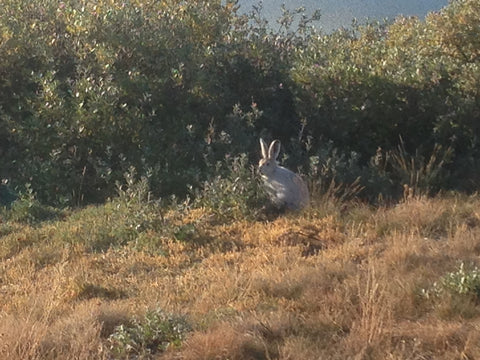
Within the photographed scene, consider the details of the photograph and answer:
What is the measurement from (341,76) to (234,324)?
6.66m

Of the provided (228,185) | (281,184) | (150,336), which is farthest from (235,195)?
(150,336)

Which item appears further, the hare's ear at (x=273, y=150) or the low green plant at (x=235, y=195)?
the hare's ear at (x=273, y=150)

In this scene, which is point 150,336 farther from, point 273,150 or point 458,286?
point 273,150

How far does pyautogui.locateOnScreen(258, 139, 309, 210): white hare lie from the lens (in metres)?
8.48

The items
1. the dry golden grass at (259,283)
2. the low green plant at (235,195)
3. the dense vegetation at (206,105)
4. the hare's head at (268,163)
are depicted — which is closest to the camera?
the dry golden grass at (259,283)

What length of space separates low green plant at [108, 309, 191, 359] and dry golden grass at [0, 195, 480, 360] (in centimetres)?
5

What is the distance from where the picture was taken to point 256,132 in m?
10.6

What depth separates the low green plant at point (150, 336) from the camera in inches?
173

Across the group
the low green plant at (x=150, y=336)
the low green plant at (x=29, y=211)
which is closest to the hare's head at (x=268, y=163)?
the low green plant at (x=29, y=211)

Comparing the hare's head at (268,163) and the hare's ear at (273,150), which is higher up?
the hare's ear at (273,150)

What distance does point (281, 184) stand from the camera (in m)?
8.59

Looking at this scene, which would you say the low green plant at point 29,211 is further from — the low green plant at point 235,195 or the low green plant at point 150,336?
the low green plant at point 150,336

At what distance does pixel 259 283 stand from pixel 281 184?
3.16 meters

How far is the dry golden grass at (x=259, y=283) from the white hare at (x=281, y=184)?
289 millimetres
